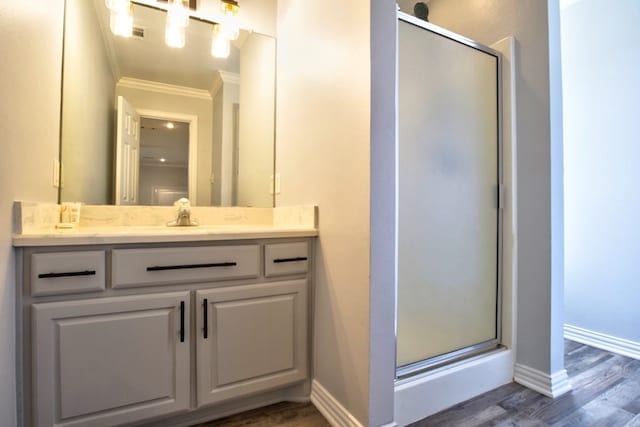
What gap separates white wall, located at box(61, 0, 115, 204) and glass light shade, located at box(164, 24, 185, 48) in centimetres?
33

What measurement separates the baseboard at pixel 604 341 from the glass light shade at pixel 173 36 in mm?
3271

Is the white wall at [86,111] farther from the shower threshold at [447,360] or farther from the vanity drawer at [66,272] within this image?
the shower threshold at [447,360]

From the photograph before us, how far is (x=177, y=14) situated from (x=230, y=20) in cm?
29

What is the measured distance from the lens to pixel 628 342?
75.2 inches

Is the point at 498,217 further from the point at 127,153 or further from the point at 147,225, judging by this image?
the point at 127,153

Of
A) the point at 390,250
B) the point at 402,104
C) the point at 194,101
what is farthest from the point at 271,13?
the point at 390,250

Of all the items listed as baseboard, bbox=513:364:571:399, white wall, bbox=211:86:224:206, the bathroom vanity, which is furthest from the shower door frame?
white wall, bbox=211:86:224:206

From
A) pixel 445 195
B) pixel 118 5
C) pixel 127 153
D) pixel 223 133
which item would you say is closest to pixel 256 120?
pixel 223 133

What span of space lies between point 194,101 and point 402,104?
1.20 metres

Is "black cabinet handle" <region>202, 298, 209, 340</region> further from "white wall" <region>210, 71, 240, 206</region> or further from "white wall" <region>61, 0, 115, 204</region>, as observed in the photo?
"white wall" <region>61, 0, 115, 204</region>

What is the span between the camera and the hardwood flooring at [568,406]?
1282mm

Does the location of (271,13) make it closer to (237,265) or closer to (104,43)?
(104,43)

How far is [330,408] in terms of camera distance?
132 cm

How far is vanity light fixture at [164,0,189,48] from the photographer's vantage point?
1.66 metres
